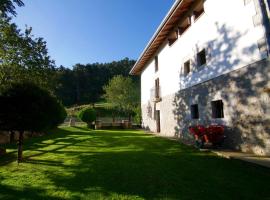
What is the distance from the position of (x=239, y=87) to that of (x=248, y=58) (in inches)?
46.2

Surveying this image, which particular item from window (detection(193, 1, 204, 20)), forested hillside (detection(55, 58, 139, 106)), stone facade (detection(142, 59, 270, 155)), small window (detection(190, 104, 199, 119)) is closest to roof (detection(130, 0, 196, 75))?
window (detection(193, 1, 204, 20))

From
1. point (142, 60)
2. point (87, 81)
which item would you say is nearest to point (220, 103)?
point (142, 60)

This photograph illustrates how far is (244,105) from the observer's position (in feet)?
28.0

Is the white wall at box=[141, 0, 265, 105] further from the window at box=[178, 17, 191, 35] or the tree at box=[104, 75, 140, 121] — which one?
the tree at box=[104, 75, 140, 121]

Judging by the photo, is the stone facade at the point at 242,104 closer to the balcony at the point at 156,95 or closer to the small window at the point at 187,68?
the small window at the point at 187,68

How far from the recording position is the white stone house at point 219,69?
7.82 meters

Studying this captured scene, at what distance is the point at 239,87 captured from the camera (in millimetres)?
8797

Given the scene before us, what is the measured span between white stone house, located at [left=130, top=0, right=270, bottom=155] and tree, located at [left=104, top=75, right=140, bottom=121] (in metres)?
20.8

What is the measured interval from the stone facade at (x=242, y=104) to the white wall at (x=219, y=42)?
Answer: 1.45 ft

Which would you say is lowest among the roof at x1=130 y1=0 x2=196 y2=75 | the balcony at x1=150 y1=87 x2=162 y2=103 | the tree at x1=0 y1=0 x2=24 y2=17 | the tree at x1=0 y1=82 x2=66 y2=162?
Result: the tree at x1=0 y1=82 x2=66 y2=162

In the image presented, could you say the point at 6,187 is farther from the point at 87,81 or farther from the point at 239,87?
the point at 87,81

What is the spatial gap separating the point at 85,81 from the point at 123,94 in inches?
1655

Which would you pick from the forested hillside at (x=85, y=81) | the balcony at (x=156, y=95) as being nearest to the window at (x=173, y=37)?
the balcony at (x=156, y=95)

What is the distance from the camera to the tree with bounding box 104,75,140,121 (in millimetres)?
38594
